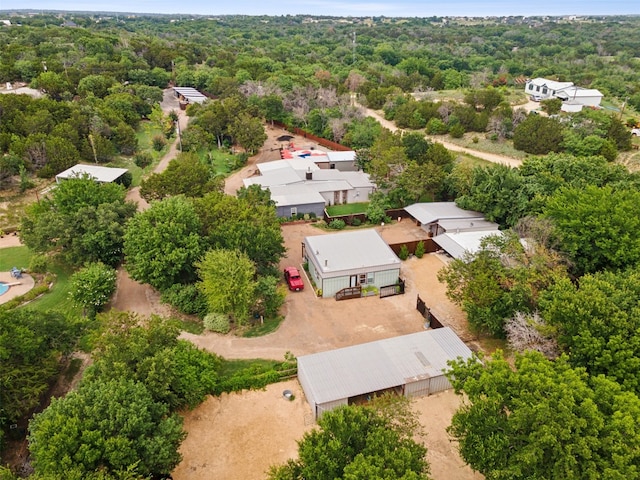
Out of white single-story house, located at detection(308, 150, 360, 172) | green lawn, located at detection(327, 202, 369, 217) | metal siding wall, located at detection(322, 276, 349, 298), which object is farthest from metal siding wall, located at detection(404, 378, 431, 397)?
white single-story house, located at detection(308, 150, 360, 172)

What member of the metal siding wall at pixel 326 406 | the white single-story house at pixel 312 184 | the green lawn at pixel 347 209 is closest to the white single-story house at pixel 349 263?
the metal siding wall at pixel 326 406

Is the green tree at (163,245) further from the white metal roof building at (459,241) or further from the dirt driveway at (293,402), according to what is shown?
the white metal roof building at (459,241)

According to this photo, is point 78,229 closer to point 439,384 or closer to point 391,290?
point 391,290

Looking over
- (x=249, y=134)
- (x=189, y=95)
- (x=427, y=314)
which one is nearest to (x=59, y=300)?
(x=427, y=314)

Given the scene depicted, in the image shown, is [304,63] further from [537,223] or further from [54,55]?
[537,223]

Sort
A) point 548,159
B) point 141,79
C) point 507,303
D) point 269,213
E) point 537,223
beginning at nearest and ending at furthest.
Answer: point 507,303
point 537,223
point 269,213
point 548,159
point 141,79

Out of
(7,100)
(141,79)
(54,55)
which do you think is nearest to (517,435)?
(7,100)
